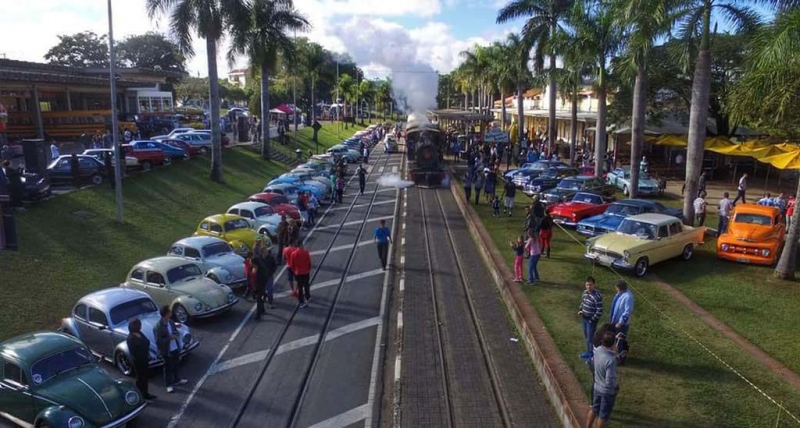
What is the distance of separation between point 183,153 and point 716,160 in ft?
114

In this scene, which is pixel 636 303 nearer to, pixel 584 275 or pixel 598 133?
pixel 584 275

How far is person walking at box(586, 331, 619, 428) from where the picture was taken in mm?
8008

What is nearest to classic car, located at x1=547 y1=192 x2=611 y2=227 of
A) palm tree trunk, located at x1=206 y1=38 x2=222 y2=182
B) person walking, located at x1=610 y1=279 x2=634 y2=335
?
person walking, located at x1=610 y1=279 x2=634 y2=335

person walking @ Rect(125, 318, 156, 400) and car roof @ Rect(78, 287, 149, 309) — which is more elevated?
car roof @ Rect(78, 287, 149, 309)

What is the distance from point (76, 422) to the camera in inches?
331

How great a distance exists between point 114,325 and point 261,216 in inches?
420

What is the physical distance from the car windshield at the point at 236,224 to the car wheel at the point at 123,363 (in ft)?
26.8

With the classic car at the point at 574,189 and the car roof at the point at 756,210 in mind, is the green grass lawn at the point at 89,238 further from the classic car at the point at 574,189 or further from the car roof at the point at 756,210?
the car roof at the point at 756,210

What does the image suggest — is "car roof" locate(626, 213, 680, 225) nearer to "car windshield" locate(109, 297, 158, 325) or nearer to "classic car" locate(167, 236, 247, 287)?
"classic car" locate(167, 236, 247, 287)

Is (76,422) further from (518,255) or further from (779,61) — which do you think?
(779,61)

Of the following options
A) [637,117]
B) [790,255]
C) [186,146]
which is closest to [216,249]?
[790,255]

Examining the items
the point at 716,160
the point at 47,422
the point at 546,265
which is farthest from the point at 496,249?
the point at 716,160

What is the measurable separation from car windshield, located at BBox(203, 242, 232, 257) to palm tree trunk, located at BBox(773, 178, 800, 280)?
15.8 metres

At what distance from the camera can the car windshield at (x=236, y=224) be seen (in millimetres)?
19156
